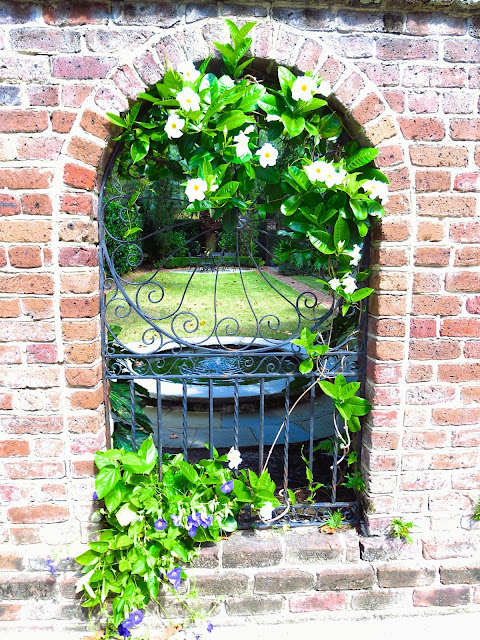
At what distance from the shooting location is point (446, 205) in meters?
2.21

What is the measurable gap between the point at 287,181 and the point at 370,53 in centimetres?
65

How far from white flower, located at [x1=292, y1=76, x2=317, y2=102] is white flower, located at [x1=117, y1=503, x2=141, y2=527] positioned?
192 centimetres

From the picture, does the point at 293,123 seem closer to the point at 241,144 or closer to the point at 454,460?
the point at 241,144

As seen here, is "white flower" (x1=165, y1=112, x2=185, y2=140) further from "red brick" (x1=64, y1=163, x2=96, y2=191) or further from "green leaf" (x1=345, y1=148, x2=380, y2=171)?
"green leaf" (x1=345, y1=148, x2=380, y2=171)

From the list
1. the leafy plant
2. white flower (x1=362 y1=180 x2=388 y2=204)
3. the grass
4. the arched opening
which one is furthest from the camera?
the grass

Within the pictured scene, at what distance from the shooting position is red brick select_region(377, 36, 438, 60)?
2.12m

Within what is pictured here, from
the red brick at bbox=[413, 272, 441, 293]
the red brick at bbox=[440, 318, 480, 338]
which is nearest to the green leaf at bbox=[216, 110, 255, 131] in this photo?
the red brick at bbox=[413, 272, 441, 293]

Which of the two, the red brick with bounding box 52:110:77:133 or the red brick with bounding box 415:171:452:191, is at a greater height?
the red brick with bounding box 52:110:77:133

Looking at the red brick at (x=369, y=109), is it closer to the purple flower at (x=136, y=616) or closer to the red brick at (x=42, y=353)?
the red brick at (x=42, y=353)

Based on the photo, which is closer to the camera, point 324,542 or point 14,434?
point 14,434

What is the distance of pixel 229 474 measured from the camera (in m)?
2.45

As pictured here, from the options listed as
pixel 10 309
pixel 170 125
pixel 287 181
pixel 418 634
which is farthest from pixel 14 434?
pixel 418 634

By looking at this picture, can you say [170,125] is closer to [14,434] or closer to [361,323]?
[361,323]

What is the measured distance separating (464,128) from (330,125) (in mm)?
596
